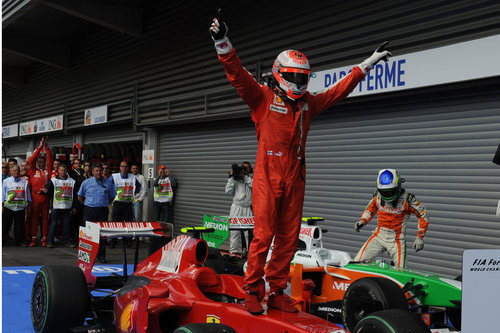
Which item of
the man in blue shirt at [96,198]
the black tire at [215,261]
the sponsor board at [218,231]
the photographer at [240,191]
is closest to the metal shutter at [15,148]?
the man in blue shirt at [96,198]

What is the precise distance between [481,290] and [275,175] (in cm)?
188

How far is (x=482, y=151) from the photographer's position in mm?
8273

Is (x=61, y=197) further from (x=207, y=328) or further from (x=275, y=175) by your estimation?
(x=207, y=328)

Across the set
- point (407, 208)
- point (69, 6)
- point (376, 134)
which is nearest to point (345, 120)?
point (376, 134)

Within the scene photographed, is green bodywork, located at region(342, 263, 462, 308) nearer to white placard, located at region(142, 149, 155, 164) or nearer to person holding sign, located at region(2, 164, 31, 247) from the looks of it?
person holding sign, located at region(2, 164, 31, 247)

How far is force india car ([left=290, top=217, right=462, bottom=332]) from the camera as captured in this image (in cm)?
468

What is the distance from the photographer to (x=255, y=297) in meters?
3.91

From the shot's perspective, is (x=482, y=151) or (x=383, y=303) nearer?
(x=383, y=303)

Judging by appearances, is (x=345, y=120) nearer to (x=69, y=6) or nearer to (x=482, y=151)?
(x=482, y=151)

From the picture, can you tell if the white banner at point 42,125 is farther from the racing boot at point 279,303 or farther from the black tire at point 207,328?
the black tire at point 207,328

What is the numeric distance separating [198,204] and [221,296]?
1015 centimetres

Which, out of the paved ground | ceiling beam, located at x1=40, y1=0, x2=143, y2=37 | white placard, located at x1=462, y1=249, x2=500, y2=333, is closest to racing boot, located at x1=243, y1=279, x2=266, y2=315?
white placard, located at x1=462, y1=249, x2=500, y2=333

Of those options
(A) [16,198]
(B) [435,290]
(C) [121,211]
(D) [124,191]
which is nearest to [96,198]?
(D) [124,191]

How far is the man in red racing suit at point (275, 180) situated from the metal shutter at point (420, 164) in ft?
16.7
